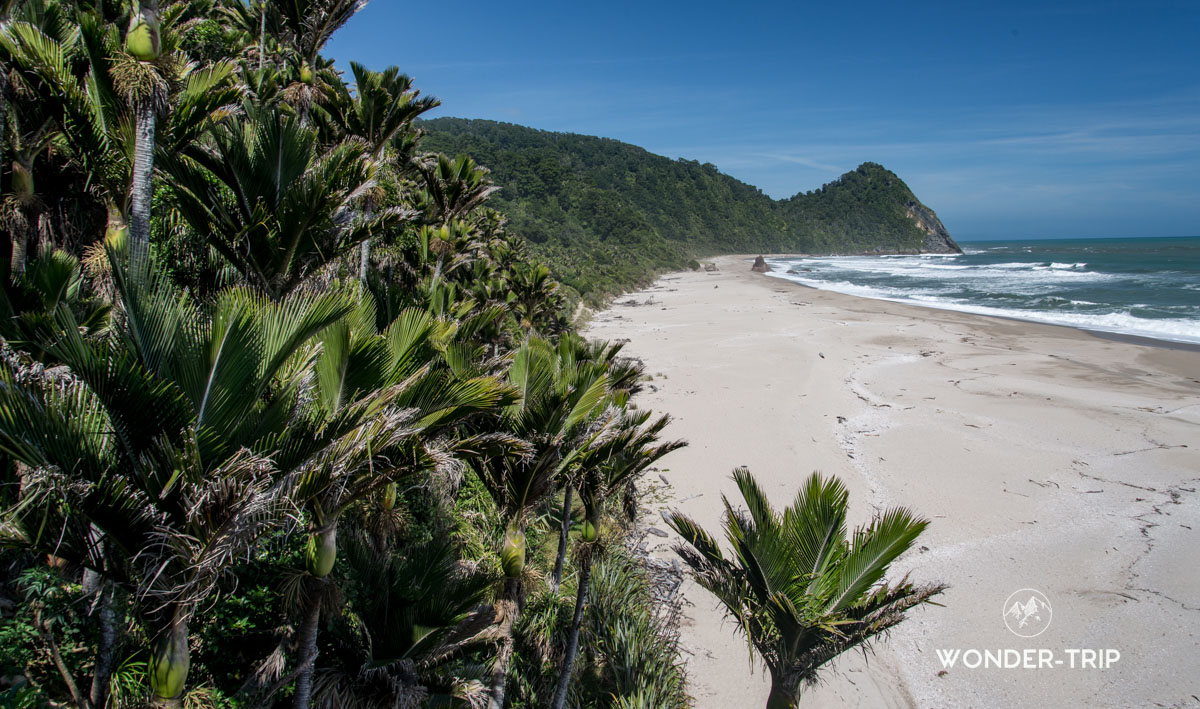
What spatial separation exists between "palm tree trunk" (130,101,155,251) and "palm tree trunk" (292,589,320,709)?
10.6ft

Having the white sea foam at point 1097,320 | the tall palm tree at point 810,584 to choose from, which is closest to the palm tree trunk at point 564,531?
the tall palm tree at point 810,584

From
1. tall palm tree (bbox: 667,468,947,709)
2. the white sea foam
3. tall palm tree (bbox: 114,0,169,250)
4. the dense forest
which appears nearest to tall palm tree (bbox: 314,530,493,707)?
the dense forest

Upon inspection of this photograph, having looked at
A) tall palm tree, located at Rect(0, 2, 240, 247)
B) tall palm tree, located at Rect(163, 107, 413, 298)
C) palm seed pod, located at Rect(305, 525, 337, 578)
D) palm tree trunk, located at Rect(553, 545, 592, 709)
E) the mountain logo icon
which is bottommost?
the mountain logo icon

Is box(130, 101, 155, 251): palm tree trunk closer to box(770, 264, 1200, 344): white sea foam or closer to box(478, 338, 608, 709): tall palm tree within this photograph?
box(478, 338, 608, 709): tall palm tree

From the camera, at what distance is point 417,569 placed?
545cm

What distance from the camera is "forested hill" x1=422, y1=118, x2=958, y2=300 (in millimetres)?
75375

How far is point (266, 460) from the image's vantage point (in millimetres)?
3023

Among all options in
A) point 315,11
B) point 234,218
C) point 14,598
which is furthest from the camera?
point 315,11

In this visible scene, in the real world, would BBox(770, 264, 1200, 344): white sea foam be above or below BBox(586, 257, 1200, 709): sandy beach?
above

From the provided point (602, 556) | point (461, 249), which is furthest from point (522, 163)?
point (602, 556)

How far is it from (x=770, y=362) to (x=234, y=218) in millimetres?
23117

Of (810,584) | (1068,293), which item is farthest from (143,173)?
(1068,293)

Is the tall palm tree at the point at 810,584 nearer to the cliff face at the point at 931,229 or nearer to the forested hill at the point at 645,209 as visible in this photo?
the forested hill at the point at 645,209

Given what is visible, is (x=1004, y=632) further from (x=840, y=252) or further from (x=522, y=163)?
(x=840, y=252)
